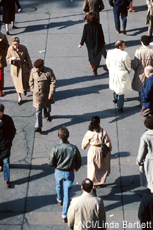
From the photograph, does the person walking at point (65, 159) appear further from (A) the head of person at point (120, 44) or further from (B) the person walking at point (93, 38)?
(B) the person walking at point (93, 38)

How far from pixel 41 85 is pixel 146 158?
111 inches

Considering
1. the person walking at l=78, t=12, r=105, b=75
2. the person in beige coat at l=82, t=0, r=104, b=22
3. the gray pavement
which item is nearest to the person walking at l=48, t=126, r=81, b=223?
the gray pavement

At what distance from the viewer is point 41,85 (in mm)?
7875

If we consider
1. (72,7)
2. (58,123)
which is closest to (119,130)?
(58,123)

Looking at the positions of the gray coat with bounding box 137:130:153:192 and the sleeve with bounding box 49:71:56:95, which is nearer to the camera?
the gray coat with bounding box 137:130:153:192

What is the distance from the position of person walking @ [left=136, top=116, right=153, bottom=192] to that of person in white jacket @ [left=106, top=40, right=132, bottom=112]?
7.76ft

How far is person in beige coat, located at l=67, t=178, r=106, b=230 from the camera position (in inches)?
195

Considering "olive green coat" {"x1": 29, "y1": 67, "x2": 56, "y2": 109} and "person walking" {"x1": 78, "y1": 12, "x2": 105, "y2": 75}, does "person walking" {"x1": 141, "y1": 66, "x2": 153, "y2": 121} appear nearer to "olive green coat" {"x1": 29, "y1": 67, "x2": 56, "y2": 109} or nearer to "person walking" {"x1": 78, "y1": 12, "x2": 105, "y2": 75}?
"olive green coat" {"x1": 29, "y1": 67, "x2": 56, "y2": 109}

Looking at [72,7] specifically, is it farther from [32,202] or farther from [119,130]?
[32,202]

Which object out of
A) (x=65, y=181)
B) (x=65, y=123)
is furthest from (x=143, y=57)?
(x=65, y=181)

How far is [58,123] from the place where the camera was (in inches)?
341

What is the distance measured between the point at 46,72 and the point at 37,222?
3.06 m

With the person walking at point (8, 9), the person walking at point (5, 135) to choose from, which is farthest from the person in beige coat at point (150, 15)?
the person walking at point (5, 135)

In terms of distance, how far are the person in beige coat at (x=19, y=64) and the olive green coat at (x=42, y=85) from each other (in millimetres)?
992
